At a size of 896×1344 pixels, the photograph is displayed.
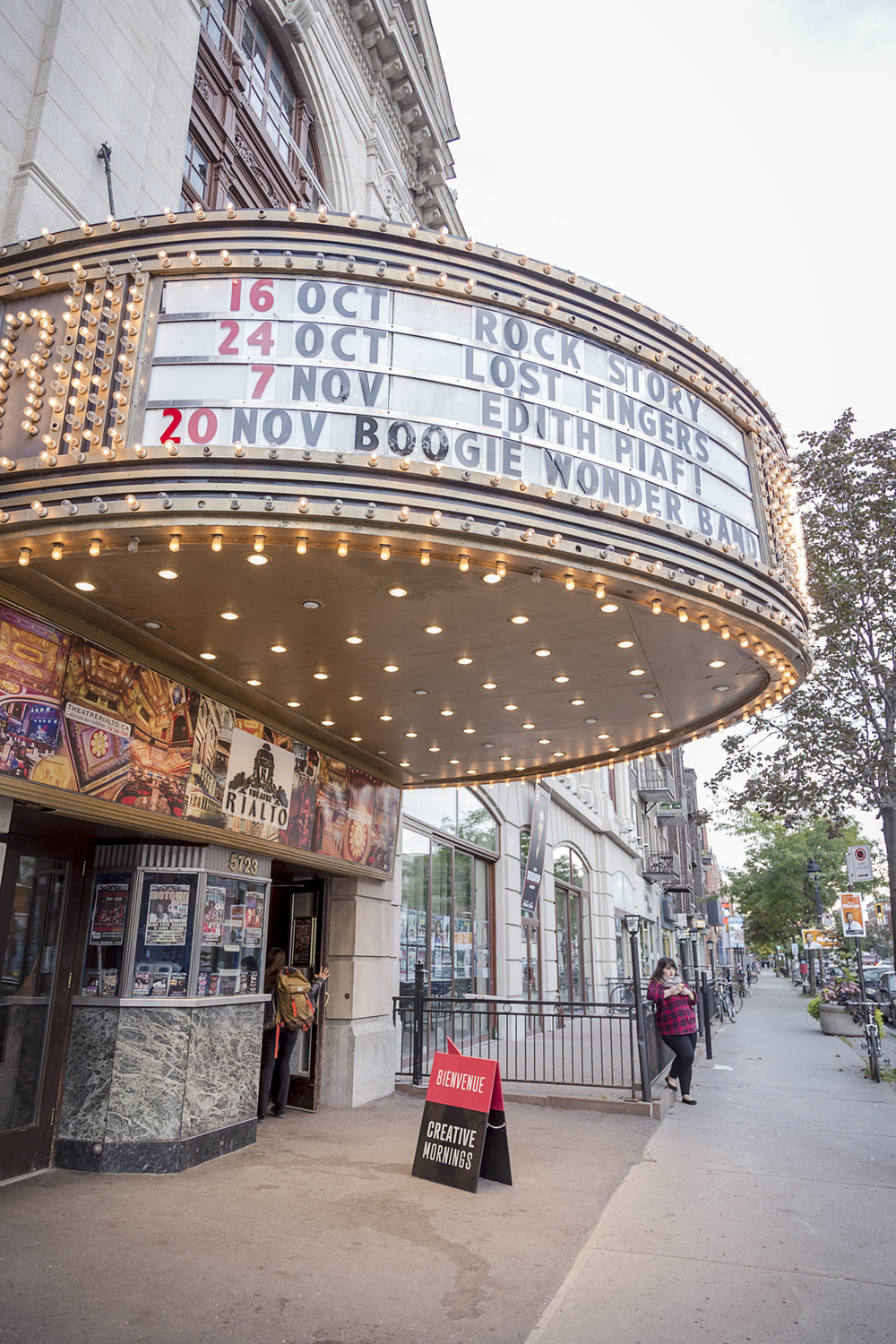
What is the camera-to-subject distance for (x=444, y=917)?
667 inches

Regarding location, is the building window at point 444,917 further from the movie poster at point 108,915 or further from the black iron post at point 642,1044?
the movie poster at point 108,915

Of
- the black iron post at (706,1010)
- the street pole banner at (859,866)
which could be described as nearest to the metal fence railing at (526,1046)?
the black iron post at (706,1010)

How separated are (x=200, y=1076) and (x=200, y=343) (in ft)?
21.1

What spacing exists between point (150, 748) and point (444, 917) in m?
10.1

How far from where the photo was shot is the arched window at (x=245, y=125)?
11562mm

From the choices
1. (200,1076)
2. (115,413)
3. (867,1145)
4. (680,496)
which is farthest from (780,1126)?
(115,413)

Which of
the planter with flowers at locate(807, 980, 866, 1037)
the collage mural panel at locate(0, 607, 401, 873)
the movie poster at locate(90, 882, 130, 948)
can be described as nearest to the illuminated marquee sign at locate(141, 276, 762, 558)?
the collage mural panel at locate(0, 607, 401, 873)

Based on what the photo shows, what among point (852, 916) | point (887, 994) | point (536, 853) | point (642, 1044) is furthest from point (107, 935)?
point (887, 994)

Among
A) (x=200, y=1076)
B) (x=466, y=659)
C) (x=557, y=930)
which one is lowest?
(x=200, y=1076)

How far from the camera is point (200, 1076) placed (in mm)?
8367

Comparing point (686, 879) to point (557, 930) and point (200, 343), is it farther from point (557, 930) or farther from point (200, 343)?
point (200, 343)

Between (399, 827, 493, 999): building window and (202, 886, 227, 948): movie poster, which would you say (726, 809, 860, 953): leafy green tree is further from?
(202, 886, 227, 948): movie poster

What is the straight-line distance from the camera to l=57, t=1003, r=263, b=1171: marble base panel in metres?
7.98

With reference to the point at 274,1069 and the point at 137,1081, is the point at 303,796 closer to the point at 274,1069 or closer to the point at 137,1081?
the point at 274,1069
